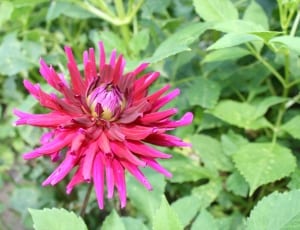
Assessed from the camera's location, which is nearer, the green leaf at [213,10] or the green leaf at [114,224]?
the green leaf at [114,224]

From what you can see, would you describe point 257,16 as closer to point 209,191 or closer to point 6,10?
point 209,191

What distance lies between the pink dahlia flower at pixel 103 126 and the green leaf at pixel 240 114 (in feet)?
1.02

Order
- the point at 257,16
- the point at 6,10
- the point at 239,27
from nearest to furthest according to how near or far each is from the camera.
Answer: the point at 239,27
the point at 257,16
the point at 6,10

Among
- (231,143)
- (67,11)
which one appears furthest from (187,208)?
(67,11)

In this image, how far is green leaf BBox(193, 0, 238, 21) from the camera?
1097 millimetres

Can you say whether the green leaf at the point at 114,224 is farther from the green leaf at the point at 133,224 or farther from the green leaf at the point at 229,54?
the green leaf at the point at 229,54

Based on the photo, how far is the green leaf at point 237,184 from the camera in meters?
1.14

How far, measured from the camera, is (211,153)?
1.24m

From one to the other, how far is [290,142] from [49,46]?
2.55ft

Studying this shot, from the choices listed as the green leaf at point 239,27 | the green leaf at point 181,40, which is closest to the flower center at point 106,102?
the green leaf at point 181,40

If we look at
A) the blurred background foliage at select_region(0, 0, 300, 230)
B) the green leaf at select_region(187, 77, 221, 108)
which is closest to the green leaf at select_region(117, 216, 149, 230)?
the blurred background foliage at select_region(0, 0, 300, 230)

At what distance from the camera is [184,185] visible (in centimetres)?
136

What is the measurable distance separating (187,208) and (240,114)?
26 centimetres

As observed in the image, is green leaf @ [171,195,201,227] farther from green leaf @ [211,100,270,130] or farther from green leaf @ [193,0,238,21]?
green leaf @ [193,0,238,21]
